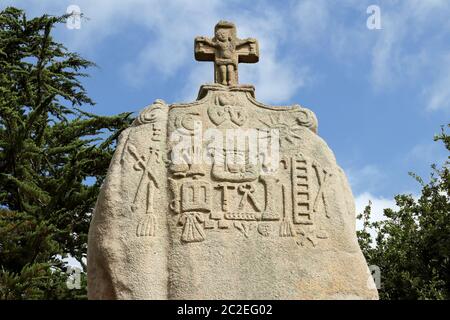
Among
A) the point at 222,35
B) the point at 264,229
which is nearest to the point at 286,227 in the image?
the point at 264,229

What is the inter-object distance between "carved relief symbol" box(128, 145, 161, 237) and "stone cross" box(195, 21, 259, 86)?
1.03 meters

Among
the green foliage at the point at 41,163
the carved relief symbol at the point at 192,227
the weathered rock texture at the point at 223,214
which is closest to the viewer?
the weathered rock texture at the point at 223,214

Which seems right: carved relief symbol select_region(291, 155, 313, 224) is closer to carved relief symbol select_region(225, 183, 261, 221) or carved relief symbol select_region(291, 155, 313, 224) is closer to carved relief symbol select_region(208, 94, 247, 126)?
carved relief symbol select_region(225, 183, 261, 221)

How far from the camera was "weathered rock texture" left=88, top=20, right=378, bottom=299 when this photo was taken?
16.5 feet

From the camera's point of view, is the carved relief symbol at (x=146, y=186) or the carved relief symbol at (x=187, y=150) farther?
the carved relief symbol at (x=187, y=150)

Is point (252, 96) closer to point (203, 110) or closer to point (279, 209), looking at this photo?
point (203, 110)

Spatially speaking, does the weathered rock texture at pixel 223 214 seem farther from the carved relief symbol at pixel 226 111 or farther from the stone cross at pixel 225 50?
the stone cross at pixel 225 50

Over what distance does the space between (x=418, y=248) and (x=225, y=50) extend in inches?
359

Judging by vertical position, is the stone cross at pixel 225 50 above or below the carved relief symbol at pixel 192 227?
above

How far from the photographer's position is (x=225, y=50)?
20.0 ft

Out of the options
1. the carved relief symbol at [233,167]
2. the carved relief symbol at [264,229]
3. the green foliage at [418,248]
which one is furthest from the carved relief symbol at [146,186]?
the green foliage at [418,248]

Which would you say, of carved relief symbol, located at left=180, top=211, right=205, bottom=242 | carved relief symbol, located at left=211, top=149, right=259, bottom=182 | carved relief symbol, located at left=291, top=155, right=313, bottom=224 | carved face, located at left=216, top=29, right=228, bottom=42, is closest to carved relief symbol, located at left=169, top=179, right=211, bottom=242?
carved relief symbol, located at left=180, top=211, right=205, bottom=242

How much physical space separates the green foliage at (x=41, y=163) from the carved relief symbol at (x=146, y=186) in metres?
4.65

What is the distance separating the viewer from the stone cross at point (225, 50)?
6.04 metres
